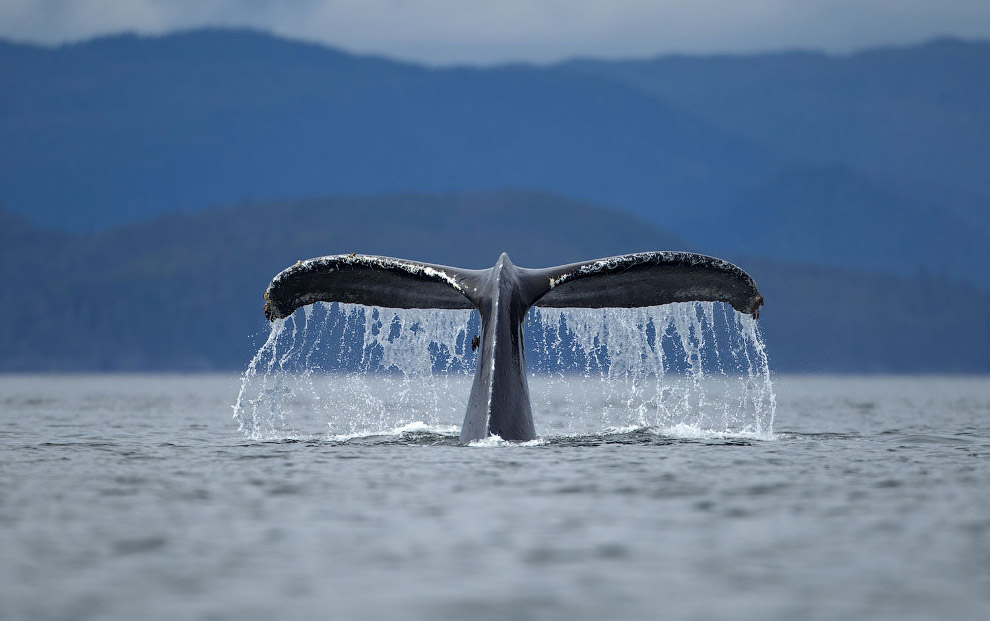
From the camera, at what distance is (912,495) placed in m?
10.0

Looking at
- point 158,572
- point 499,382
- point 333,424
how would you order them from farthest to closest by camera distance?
1. point 333,424
2. point 499,382
3. point 158,572

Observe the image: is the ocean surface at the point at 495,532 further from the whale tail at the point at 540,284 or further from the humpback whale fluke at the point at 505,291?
the whale tail at the point at 540,284

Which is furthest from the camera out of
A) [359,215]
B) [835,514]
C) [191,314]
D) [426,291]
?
[359,215]

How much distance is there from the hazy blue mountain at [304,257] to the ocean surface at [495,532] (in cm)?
12110

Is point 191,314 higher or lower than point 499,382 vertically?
higher

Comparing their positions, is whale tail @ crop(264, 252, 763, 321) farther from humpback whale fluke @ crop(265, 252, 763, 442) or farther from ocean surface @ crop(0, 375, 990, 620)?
ocean surface @ crop(0, 375, 990, 620)

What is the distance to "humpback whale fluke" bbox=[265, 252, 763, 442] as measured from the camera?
12.9 metres

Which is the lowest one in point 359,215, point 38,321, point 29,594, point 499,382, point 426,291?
point 29,594

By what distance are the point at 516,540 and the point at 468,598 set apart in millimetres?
1598

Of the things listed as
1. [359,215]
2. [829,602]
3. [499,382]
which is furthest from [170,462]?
[359,215]

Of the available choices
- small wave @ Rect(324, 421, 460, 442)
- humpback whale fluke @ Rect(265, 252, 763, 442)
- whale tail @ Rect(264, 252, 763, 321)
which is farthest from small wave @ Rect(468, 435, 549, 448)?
small wave @ Rect(324, 421, 460, 442)

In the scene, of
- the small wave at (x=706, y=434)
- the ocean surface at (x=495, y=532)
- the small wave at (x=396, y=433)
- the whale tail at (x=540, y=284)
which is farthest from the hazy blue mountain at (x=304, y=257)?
the ocean surface at (x=495, y=532)

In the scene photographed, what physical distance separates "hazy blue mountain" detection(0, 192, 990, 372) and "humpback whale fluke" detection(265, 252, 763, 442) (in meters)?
120

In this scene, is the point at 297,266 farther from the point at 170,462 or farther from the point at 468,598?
the point at 468,598
